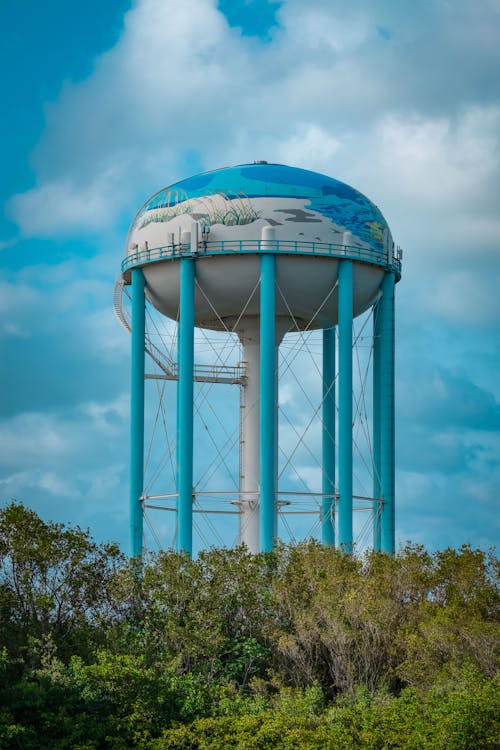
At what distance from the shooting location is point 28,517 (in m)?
29.8

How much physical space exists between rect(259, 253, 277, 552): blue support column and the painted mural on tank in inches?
44.2

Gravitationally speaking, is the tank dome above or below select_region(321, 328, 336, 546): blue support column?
above

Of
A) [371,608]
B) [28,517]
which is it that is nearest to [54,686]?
[28,517]

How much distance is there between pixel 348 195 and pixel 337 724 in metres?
15.4

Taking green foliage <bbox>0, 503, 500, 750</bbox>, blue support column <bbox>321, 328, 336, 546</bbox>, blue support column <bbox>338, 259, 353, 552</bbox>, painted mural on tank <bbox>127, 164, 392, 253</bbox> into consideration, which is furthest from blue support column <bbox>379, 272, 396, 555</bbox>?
green foliage <bbox>0, 503, 500, 750</bbox>

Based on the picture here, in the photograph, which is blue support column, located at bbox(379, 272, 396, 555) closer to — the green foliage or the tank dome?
the tank dome

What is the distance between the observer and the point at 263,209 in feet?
115

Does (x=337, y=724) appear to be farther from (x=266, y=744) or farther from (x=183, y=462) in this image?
(x=183, y=462)

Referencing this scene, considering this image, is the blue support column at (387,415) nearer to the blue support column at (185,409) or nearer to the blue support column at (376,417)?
the blue support column at (376,417)

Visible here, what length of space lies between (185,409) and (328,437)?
17.4 feet

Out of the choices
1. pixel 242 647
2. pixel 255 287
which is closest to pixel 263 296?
pixel 255 287

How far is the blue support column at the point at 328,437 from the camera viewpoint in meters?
37.6

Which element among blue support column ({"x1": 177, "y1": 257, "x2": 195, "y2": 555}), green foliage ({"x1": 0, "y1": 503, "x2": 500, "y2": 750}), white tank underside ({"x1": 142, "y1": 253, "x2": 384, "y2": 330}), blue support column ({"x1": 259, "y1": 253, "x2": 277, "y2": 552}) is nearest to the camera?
green foliage ({"x1": 0, "y1": 503, "x2": 500, "y2": 750})

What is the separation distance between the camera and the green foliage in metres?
25.3
